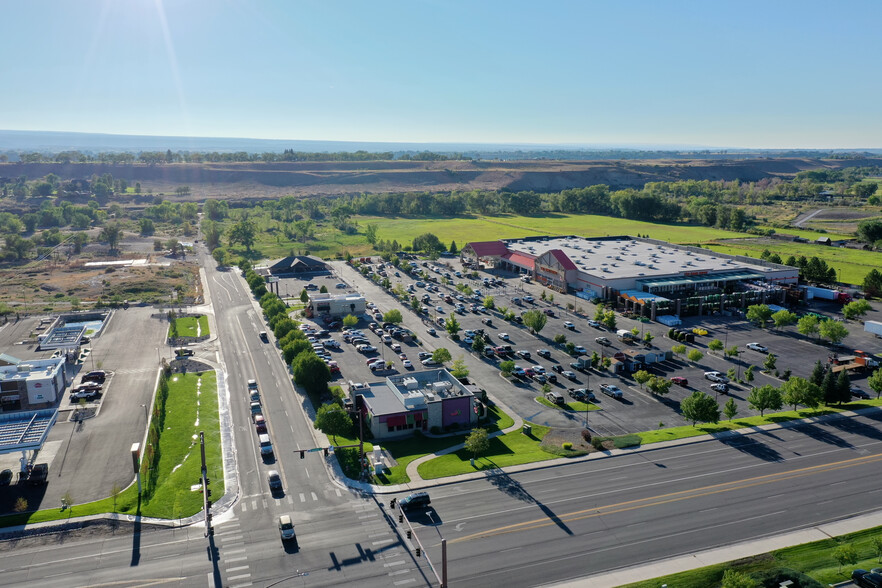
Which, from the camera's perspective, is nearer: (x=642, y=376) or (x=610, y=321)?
(x=642, y=376)

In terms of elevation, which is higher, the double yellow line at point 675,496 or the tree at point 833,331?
the tree at point 833,331

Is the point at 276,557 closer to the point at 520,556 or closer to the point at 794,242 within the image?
the point at 520,556

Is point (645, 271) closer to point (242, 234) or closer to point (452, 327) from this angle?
point (452, 327)

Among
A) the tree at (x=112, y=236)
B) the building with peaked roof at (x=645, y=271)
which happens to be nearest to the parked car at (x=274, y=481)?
the building with peaked roof at (x=645, y=271)

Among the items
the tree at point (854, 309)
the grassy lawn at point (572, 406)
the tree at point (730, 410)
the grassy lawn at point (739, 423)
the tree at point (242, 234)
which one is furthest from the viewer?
the tree at point (242, 234)

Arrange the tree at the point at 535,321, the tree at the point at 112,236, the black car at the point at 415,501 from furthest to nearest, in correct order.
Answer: the tree at the point at 112,236
the tree at the point at 535,321
the black car at the point at 415,501

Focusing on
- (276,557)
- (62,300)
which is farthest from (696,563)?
(62,300)

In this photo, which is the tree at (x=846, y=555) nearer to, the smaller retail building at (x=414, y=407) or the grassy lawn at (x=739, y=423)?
the grassy lawn at (x=739, y=423)

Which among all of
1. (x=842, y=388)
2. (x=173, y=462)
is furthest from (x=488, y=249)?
(x=173, y=462)
